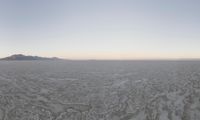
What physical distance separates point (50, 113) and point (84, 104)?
2.91 metres

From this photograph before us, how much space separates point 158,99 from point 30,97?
374 inches

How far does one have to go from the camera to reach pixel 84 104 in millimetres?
19156

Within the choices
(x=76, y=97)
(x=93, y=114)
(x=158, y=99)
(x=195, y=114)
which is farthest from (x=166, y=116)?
(x=76, y=97)

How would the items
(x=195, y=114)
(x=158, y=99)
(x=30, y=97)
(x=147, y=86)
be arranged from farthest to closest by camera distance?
(x=147, y=86), (x=30, y=97), (x=158, y=99), (x=195, y=114)

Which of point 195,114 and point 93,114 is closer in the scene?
point 195,114

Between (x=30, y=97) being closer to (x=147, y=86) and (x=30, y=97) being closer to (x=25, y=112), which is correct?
(x=25, y=112)

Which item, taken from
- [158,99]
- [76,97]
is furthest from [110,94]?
[158,99]

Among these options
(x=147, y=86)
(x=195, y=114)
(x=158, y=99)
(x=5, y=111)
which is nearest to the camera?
(x=195, y=114)

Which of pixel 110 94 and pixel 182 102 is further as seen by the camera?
pixel 110 94

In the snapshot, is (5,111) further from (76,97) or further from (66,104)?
(76,97)

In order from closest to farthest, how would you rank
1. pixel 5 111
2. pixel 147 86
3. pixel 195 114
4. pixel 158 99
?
1. pixel 195 114
2. pixel 5 111
3. pixel 158 99
4. pixel 147 86

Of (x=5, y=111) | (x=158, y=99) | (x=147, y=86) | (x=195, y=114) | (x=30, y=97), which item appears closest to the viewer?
(x=195, y=114)

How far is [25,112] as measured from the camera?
17.0 meters

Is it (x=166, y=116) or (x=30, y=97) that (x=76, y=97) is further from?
(x=166, y=116)
